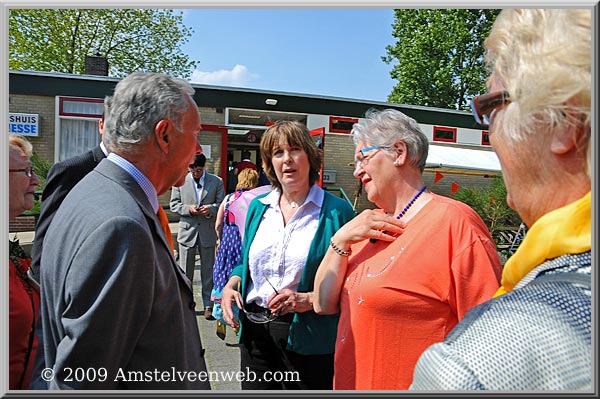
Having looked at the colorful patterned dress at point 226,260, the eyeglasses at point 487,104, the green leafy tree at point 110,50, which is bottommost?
the colorful patterned dress at point 226,260

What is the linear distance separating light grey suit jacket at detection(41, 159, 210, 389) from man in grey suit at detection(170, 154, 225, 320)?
4.97 m

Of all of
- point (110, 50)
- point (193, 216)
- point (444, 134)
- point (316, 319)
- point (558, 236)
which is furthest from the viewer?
point (110, 50)

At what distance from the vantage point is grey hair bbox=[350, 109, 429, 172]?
2.09 m

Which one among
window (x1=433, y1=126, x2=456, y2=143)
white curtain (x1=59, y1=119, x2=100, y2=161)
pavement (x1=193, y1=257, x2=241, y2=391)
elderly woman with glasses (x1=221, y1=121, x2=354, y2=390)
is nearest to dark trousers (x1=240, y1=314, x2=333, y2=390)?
elderly woman with glasses (x1=221, y1=121, x2=354, y2=390)

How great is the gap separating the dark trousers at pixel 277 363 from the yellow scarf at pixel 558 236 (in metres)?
1.85

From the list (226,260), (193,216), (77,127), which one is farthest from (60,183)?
(77,127)

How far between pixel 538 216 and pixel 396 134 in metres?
1.15

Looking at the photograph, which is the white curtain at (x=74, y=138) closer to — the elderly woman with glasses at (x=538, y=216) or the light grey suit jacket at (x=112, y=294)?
the light grey suit jacket at (x=112, y=294)

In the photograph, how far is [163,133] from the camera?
1682 mm

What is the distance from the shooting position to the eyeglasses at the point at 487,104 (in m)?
1.03

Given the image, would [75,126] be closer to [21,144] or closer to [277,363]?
[21,144]

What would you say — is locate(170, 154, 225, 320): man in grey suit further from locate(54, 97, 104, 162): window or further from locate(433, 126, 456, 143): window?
locate(433, 126, 456, 143): window

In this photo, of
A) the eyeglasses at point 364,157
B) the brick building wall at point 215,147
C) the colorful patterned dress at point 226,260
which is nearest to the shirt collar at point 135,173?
the eyeglasses at point 364,157

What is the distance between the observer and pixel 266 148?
299cm
